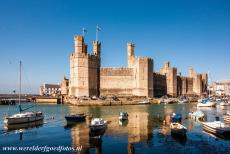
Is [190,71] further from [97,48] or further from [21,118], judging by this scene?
[21,118]

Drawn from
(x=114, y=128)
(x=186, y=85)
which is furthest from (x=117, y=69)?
(x=114, y=128)

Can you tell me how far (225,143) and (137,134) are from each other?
6.64 metres

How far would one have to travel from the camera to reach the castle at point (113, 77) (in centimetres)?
6988

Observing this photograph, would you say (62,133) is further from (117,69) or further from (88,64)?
(117,69)

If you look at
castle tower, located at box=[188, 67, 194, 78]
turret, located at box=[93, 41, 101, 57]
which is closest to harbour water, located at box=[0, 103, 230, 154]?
turret, located at box=[93, 41, 101, 57]

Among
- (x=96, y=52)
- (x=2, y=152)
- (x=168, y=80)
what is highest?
(x=96, y=52)

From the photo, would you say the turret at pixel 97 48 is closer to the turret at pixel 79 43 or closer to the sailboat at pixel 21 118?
the turret at pixel 79 43

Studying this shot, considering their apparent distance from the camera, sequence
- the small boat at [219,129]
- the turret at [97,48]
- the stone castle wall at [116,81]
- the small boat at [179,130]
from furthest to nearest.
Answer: the turret at [97,48], the stone castle wall at [116,81], the small boat at [219,129], the small boat at [179,130]

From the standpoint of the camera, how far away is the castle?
69875mm

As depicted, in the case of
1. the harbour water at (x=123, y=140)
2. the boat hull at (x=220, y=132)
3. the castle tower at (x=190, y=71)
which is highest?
the castle tower at (x=190, y=71)

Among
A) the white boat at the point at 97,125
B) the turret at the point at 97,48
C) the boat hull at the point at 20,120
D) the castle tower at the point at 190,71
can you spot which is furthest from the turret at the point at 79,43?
the castle tower at the point at 190,71

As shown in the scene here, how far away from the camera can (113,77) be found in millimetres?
78312

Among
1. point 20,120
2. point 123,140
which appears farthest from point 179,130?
point 20,120

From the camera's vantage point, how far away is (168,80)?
9631cm
